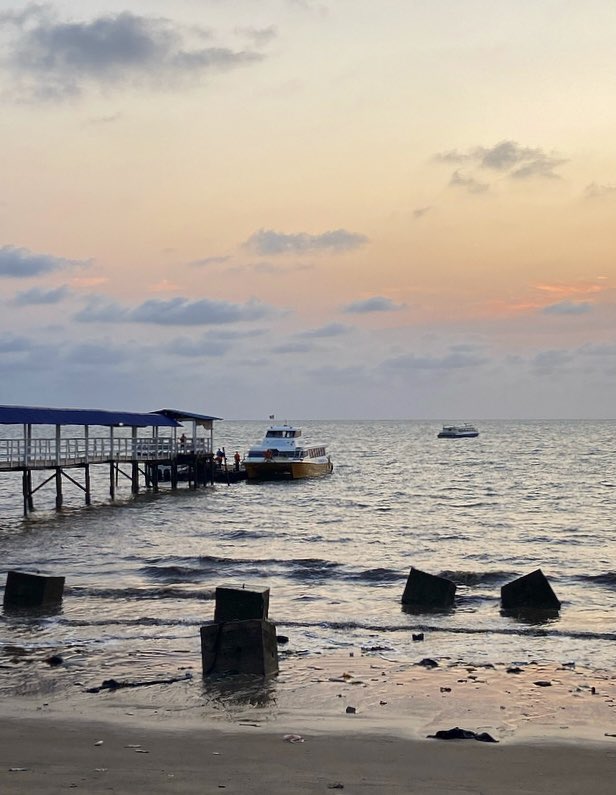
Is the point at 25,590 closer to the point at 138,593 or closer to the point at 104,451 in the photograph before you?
the point at 138,593

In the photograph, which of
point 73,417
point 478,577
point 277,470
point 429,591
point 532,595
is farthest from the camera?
point 277,470

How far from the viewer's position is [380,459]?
114875mm

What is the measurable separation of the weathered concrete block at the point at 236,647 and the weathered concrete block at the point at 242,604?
2.20m

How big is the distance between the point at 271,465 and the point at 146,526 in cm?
2486

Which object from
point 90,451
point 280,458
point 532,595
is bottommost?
point 532,595

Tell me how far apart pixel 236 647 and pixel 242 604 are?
2381mm

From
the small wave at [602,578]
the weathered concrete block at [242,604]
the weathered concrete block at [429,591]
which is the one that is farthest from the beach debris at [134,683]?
the small wave at [602,578]

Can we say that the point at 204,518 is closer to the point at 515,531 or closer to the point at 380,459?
the point at 515,531

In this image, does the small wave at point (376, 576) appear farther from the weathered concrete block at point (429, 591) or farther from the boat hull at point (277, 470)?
the boat hull at point (277, 470)

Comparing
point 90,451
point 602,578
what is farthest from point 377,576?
point 90,451

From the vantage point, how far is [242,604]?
17.2 m

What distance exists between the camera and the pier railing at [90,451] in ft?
142

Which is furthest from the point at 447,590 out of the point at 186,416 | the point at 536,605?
the point at 186,416

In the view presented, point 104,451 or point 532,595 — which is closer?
point 532,595
